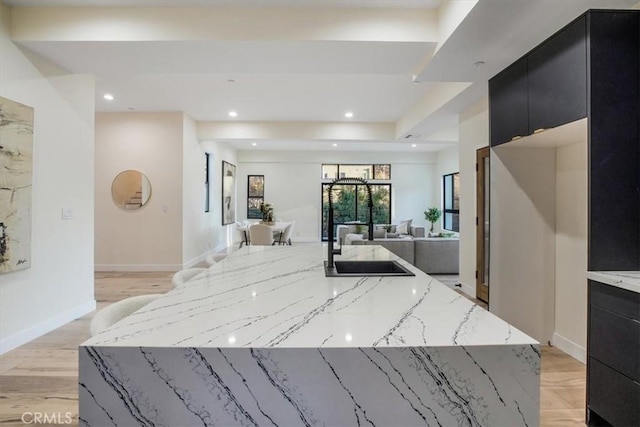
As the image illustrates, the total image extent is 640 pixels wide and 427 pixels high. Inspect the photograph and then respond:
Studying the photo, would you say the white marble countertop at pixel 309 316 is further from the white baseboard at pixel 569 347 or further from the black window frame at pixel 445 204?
the black window frame at pixel 445 204

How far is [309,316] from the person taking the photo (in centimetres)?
113

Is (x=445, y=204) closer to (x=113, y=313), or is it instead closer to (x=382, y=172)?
(x=382, y=172)

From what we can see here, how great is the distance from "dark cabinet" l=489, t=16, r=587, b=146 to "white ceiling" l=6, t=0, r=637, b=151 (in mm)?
253

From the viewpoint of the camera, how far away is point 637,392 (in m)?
1.67

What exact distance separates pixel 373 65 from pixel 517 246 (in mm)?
2091

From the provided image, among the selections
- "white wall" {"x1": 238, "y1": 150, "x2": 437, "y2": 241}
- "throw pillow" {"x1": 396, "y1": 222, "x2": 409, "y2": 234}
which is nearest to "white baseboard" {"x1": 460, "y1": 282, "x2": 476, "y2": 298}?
"throw pillow" {"x1": 396, "y1": 222, "x2": 409, "y2": 234}

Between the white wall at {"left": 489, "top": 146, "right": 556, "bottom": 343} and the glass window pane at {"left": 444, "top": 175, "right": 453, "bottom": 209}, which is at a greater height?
the glass window pane at {"left": 444, "top": 175, "right": 453, "bottom": 209}

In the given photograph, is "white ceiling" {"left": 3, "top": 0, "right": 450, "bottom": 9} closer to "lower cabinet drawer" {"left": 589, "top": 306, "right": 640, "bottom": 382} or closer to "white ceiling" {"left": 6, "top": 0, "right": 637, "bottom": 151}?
"white ceiling" {"left": 6, "top": 0, "right": 637, "bottom": 151}

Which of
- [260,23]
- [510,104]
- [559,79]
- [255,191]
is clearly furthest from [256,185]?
[559,79]

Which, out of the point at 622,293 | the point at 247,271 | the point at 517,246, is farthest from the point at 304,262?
the point at 517,246

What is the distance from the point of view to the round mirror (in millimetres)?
6262

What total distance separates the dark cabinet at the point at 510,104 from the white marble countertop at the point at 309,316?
1.57 metres

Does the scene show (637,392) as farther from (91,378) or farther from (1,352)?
Result: (1,352)

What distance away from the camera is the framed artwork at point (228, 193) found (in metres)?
9.15
